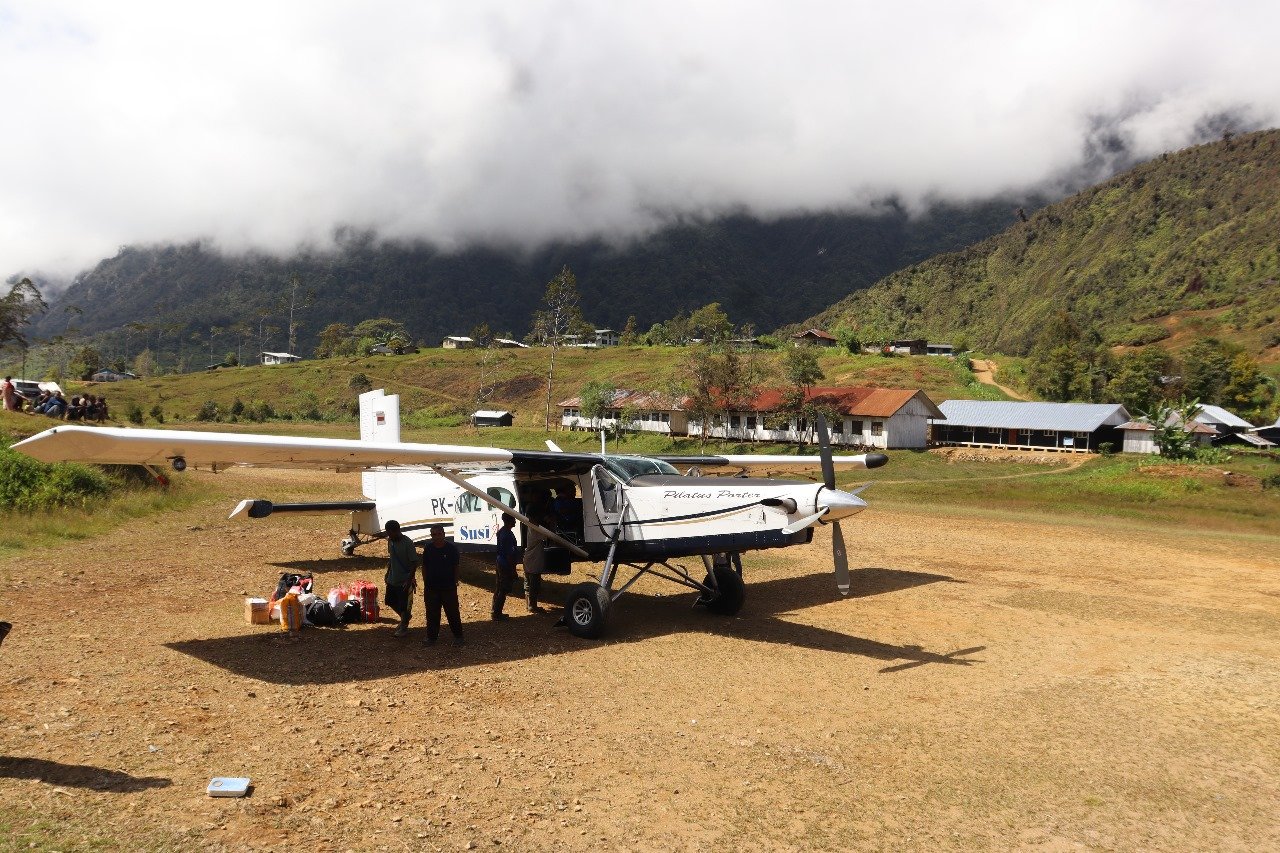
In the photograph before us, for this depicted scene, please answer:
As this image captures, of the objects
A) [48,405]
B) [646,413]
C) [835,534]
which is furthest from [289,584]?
[646,413]

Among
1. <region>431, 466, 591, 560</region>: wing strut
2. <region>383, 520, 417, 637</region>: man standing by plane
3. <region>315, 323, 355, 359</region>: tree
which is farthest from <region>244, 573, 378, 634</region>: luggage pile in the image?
<region>315, 323, 355, 359</region>: tree

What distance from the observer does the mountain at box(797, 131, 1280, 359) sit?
4653 inches

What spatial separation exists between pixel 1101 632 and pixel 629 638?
761 centimetres

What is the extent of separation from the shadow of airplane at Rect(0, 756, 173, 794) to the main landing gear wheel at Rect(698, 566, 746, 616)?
349 inches

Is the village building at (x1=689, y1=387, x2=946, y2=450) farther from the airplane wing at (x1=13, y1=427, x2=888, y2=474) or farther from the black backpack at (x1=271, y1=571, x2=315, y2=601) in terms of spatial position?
the black backpack at (x1=271, y1=571, x2=315, y2=601)

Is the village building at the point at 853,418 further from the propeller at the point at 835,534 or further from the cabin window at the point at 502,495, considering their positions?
the propeller at the point at 835,534

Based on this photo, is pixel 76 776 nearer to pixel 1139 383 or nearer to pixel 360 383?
pixel 1139 383

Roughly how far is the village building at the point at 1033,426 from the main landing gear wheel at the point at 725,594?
46398 mm

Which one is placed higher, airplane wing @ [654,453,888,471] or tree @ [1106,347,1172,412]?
tree @ [1106,347,1172,412]

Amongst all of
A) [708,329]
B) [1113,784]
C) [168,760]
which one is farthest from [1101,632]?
[708,329]

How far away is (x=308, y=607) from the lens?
11.9m

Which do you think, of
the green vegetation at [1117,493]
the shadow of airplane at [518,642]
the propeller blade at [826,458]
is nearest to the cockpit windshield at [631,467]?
the shadow of airplane at [518,642]

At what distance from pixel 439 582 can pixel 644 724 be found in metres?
3.85

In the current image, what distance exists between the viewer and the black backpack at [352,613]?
39.9 feet
